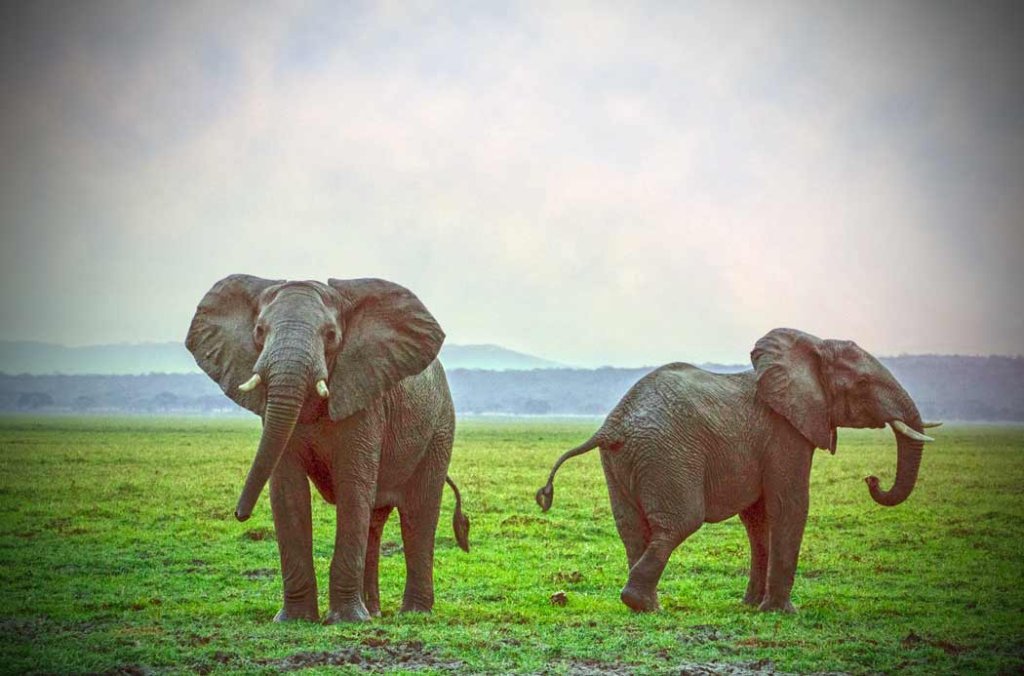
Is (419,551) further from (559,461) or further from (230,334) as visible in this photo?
(230,334)

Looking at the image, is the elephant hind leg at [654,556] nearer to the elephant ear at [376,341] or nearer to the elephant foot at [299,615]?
the elephant ear at [376,341]

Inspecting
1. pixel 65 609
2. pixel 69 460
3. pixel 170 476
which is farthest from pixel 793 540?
pixel 69 460

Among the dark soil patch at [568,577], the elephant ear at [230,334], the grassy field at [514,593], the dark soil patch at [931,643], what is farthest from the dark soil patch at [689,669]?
the dark soil patch at [568,577]

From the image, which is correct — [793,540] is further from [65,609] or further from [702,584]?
[65,609]

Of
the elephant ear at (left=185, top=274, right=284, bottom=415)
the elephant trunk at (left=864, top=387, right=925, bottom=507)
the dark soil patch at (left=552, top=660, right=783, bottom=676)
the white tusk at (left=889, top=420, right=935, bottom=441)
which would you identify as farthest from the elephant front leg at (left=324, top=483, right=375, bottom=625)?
the white tusk at (left=889, top=420, right=935, bottom=441)

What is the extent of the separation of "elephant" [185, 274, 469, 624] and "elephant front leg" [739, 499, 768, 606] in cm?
390

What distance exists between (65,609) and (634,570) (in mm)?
5841

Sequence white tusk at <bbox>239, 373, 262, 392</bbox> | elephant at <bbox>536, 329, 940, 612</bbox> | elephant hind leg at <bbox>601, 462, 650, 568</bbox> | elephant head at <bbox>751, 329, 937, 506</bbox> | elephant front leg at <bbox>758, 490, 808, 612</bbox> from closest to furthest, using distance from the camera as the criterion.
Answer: white tusk at <bbox>239, 373, 262, 392</bbox> → elephant at <bbox>536, 329, 940, 612</bbox> → elephant hind leg at <bbox>601, 462, 650, 568</bbox> → elephant front leg at <bbox>758, 490, 808, 612</bbox> → elephant head at <bbox>751, 329, 937, 506</bbox>

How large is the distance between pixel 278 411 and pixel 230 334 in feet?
4.74

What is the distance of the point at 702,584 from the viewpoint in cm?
1451

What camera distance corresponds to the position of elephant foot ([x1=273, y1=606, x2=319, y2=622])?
10.9 m

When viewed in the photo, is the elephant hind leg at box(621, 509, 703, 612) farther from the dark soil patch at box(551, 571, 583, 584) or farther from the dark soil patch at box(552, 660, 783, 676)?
the dark soil patch at box(551, 571, 583, 584)

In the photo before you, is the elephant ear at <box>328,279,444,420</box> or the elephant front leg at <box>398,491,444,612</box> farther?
the elephant front leg at <box>398,491,444,612</box>

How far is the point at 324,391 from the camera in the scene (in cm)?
1006
